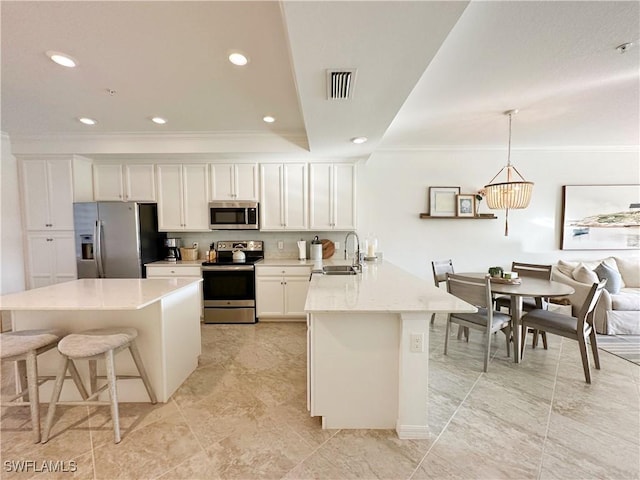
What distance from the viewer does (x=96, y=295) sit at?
202 centimetres

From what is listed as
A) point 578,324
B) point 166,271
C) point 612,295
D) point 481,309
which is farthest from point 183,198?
point 612,295

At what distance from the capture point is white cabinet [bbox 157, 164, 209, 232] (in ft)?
13.2

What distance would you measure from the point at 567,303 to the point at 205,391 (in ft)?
16.1

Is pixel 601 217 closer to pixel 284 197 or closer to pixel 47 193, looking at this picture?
pixel 284 197

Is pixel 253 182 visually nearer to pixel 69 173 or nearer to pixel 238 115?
pixel 238 115

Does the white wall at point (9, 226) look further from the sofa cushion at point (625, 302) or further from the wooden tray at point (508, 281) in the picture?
the sofa cushion at point (625, 302)

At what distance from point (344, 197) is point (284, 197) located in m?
0.90

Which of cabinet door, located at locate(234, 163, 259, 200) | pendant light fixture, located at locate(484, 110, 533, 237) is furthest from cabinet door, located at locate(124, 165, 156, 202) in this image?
pendant light fixture, located at locate(484, 110, 533, 237)

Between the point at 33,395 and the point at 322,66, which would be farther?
the point at 33,395

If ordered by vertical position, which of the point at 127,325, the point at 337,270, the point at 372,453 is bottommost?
the point at 372,453

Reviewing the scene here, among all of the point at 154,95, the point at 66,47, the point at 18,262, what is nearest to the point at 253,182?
the point at 154,95

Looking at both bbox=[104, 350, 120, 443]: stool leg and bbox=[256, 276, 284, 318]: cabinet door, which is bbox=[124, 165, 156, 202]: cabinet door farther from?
bbox=[104, 350, 120, 443]: stool leg

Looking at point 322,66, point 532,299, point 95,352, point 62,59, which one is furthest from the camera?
point 532,299

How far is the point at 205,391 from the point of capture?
226cm
